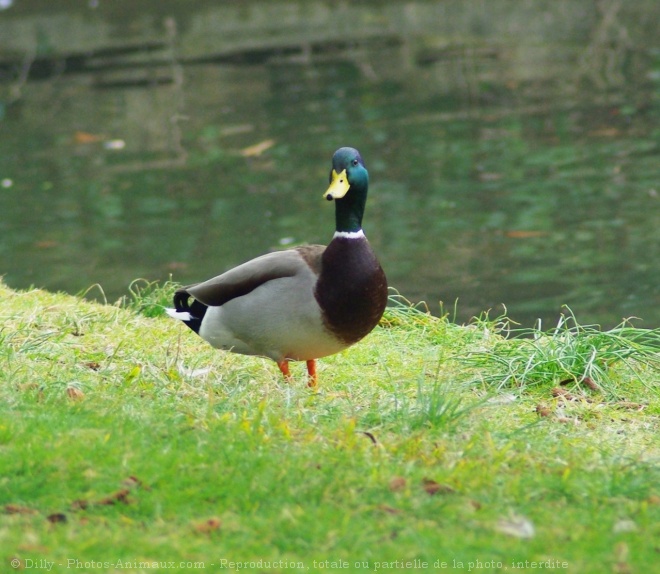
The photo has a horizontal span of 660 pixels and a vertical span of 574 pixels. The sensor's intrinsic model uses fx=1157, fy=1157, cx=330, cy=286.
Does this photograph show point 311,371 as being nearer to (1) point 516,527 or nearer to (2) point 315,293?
(2) point 315,293

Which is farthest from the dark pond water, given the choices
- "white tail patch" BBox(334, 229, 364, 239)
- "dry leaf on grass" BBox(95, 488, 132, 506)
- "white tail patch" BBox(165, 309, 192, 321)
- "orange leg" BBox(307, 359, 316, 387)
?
"dry leaf on grass" BBox(95, 488, 132, 506)

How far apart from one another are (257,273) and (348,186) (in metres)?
0.51

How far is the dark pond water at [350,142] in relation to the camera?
8.41 m

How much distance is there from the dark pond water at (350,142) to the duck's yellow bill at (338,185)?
2.77 metres

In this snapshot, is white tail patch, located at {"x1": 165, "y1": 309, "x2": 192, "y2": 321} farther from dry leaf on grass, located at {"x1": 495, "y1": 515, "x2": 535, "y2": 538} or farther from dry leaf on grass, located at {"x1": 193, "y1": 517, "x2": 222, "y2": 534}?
dry leaf on grass, located at {"x1": 495, "y1": 515, "x2": 535, "y2": 538}

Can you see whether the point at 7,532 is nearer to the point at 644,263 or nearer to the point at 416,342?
the point at 416,342

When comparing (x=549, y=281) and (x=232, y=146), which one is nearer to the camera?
(x=549, y=281)

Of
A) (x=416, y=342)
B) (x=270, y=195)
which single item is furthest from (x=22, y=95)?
(x=416, y=342)

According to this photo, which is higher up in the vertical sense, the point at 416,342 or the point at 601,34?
the point at 601,34

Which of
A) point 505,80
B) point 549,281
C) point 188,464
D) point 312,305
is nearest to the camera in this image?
point 188,464

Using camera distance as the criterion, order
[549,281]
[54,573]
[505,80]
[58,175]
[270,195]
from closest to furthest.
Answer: [54,573] < [549,281] < [270,195] < [58,175] < [505,80]

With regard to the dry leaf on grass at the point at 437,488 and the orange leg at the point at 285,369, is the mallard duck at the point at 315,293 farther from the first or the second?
the dry leaf on grass at the point at 437,488

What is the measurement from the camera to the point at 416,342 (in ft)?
19.0

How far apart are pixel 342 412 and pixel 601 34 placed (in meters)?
12.2
